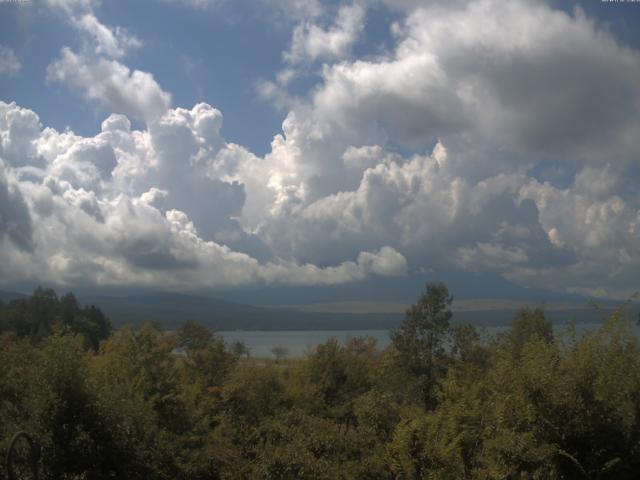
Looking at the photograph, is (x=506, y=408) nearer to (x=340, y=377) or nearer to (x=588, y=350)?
(x=588, y=350)

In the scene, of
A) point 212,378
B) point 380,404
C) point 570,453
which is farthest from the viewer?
point 212,378

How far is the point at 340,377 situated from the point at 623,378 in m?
30.0

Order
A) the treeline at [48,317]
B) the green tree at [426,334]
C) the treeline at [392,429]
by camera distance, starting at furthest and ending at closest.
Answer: the treeline at [48,317]
the green tree at [426,334]
the treeline at [392,429]

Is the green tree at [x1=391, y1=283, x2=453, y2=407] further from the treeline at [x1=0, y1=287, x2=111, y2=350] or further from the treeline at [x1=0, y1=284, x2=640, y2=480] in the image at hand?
the treeline at [x1=0, y1=287, x2=111, y2=350]

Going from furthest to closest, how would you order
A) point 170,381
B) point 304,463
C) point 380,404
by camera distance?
1. point 170,381
2. point 380,404
3. point 304,463

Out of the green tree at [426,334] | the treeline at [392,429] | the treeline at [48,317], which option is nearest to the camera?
the treeline at [392,429]

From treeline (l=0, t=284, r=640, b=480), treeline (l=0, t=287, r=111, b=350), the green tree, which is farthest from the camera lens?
treeline (l=0, t=287, r=111, b=350)

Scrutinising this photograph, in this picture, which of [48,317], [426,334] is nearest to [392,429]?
[426,334]

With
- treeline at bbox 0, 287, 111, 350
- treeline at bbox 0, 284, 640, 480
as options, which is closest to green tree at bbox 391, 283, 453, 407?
treeline at bbox 0, 284, 640, 480

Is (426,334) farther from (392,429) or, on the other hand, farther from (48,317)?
(48,317)

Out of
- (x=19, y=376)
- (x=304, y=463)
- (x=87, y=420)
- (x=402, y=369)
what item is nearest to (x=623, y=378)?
(x=304, y=463)

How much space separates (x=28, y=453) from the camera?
596 inches

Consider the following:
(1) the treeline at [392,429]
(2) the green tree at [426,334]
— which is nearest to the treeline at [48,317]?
(2) the green tree at [426,334]

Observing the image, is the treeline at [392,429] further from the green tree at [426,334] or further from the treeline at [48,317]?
the treeline at [48,317]
